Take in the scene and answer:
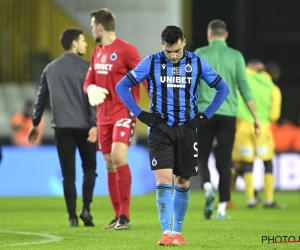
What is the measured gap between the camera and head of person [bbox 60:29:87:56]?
10.2 m

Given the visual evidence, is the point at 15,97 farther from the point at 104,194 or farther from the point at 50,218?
the point at 50,218

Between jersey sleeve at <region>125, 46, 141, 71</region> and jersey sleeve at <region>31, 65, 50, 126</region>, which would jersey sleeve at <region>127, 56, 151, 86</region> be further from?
jersey sleeve at <region>31, 65, 50, 126</region>

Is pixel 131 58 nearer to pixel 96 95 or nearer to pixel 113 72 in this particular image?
pixel 113 72

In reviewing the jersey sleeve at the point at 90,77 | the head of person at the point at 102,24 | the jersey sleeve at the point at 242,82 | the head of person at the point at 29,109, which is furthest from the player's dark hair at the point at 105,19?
the head of person at the point at 29,109

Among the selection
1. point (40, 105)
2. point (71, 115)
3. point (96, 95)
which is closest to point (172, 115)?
point (96, 95)

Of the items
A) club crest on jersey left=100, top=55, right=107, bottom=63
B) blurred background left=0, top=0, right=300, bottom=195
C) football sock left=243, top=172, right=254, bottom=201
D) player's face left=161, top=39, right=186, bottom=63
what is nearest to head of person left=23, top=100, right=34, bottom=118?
blurred background left=0, top=0, right=300, bottom=195

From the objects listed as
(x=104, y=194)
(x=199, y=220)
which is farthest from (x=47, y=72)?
(x=104, y=194)

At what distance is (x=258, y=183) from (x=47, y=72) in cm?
781

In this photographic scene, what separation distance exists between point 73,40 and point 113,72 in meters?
0.84

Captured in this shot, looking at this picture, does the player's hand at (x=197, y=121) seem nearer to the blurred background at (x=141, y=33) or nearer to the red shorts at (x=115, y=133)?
the red shorts at (x=115, y=133)

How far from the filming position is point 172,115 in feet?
25.8

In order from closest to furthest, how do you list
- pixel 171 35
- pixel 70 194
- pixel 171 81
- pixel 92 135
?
1. pixel 171 35
2. pixel 171 81
3. pixel 92 135
4. pixel 70 194

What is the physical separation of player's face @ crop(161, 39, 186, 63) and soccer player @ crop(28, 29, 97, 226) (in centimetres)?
239

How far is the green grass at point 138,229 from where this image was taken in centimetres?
788
